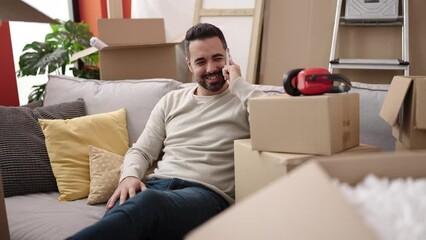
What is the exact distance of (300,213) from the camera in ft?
1.41

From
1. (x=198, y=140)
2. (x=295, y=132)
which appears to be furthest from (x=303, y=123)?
(x=198, y=140)

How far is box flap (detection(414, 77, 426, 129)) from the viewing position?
106cm

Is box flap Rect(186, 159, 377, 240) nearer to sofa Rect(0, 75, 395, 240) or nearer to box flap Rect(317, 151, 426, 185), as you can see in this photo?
box flap Rect(317, 151, 426, 185)

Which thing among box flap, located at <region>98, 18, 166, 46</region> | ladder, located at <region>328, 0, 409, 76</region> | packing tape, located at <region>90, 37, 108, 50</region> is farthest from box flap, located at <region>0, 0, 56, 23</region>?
ladder, located at <region>328, 0, 409, 76</region>

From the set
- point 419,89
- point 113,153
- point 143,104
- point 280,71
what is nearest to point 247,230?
point 419,89

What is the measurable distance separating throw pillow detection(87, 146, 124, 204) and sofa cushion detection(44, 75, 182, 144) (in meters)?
0.24

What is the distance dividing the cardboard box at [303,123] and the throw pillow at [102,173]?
2.29 ft

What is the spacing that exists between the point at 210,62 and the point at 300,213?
117 cm

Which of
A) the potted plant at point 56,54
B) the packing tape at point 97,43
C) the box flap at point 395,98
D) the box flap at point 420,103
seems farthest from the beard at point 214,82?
the potted plant at point 56,54

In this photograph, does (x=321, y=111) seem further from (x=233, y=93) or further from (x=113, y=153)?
(x=113, y=153)

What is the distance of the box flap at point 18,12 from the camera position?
0.68 metres

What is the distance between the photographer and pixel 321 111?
102cm

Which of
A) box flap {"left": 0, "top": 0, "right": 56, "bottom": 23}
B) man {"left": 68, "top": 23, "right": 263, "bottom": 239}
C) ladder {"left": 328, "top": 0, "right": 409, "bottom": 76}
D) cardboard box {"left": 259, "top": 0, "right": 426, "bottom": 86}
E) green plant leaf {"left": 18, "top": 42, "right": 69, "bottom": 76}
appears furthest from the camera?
green plant leaf {"left": 18, "top": 42, "right": 69, "bottom": 76}

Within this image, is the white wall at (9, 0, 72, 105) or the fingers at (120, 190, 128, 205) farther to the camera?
the white wall at (9, 0, 72, 105)
